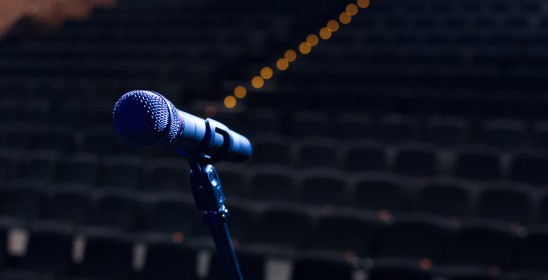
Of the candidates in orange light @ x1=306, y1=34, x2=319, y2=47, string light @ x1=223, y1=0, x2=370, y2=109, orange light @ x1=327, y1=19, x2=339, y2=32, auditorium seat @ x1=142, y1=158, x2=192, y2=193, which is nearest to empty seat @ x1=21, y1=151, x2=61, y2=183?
auditorium seat @ x1=142, y1=158, x2=192, y2=193

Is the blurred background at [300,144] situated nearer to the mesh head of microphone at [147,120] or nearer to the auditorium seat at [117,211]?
the auditorium seat at [117,211]

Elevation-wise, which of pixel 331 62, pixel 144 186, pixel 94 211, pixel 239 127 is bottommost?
pixel 94 211

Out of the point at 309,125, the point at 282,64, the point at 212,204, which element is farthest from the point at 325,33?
the point at 212,204

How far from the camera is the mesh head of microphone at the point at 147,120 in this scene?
0.33 metres

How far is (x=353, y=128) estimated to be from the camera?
187 cm

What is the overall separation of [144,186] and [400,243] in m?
0.73

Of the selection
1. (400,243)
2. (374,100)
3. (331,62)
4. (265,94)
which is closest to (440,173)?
(400,243)

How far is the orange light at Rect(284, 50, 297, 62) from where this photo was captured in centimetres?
276

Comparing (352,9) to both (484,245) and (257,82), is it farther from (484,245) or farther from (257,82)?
(484,245)

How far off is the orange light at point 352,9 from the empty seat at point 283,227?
201 centimetres

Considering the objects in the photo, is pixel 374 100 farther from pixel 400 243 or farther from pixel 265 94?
pixel 400 243

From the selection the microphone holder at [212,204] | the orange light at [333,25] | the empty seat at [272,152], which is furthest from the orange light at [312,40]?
the microphone holder at [212,204]

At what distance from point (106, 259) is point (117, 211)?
211 millimetres

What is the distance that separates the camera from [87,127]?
2068 mm
